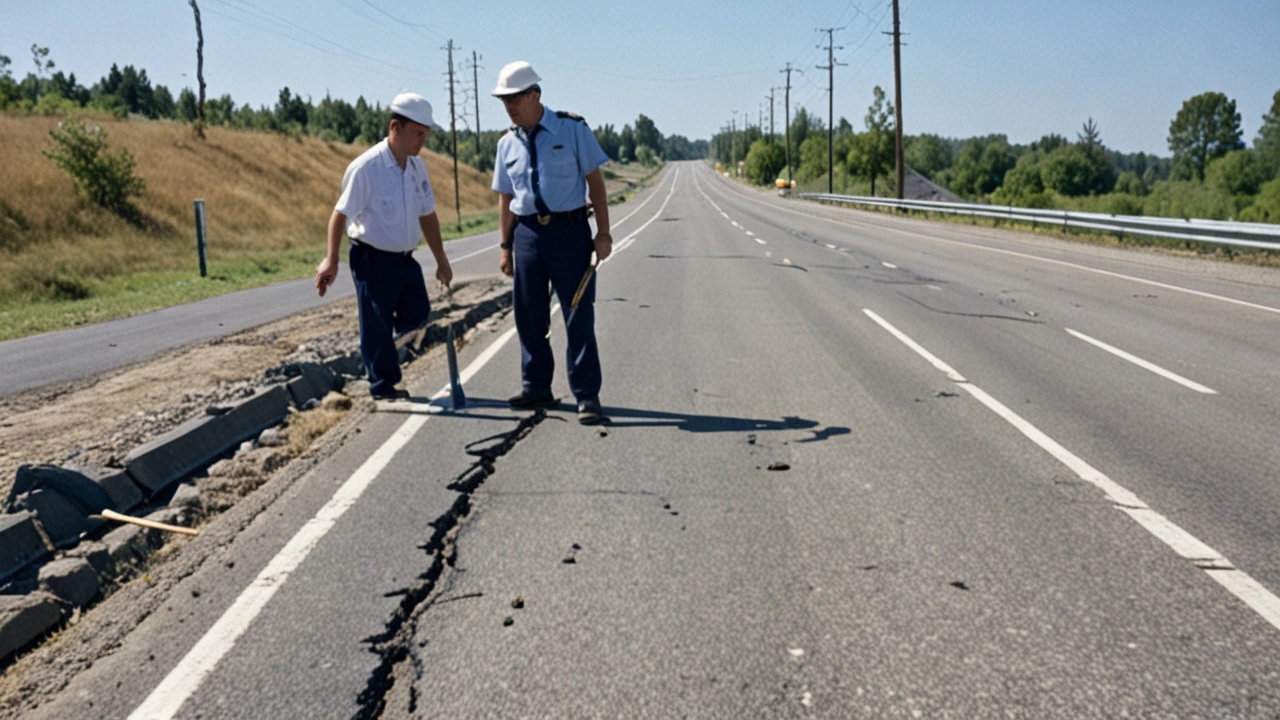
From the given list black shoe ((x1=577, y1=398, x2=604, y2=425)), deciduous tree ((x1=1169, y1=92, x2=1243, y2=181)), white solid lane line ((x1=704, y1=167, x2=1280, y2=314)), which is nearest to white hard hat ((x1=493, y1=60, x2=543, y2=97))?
black shoe ((x1=577, y1=398, x2=604, y2=425))

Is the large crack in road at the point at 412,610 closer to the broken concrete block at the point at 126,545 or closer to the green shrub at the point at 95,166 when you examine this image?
the broken concrete block at the point at 126,545

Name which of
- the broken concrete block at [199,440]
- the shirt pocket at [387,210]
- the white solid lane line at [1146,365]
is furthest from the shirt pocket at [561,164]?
the white solid lane line at [1146,365]

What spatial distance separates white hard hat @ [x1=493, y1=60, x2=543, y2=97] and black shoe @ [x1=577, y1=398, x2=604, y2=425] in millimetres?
2070

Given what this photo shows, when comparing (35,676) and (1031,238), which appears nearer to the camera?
(35,676)

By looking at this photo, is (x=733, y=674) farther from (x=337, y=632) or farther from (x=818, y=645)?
(x=337, y=632)

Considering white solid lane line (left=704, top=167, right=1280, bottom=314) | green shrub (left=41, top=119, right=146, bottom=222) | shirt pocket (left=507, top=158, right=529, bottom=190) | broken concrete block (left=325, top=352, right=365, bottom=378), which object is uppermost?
green shrub (left=41, top=119, right=146, bottom=222)

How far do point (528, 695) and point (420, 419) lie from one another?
3.90 m

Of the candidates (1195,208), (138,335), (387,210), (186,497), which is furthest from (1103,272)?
(1195,208)

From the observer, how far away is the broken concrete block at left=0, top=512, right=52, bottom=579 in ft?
13.1

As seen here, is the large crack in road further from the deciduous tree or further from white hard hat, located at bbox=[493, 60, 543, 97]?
the deciduous tree

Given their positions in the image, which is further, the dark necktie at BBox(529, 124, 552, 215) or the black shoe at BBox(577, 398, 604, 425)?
the black shoe at BBox(577, 398, 604, 425)

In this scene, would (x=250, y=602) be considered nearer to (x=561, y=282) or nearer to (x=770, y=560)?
(x=770, y=560)

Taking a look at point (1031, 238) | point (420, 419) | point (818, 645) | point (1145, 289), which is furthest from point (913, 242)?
point (818, 645)

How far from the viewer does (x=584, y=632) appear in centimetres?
332
